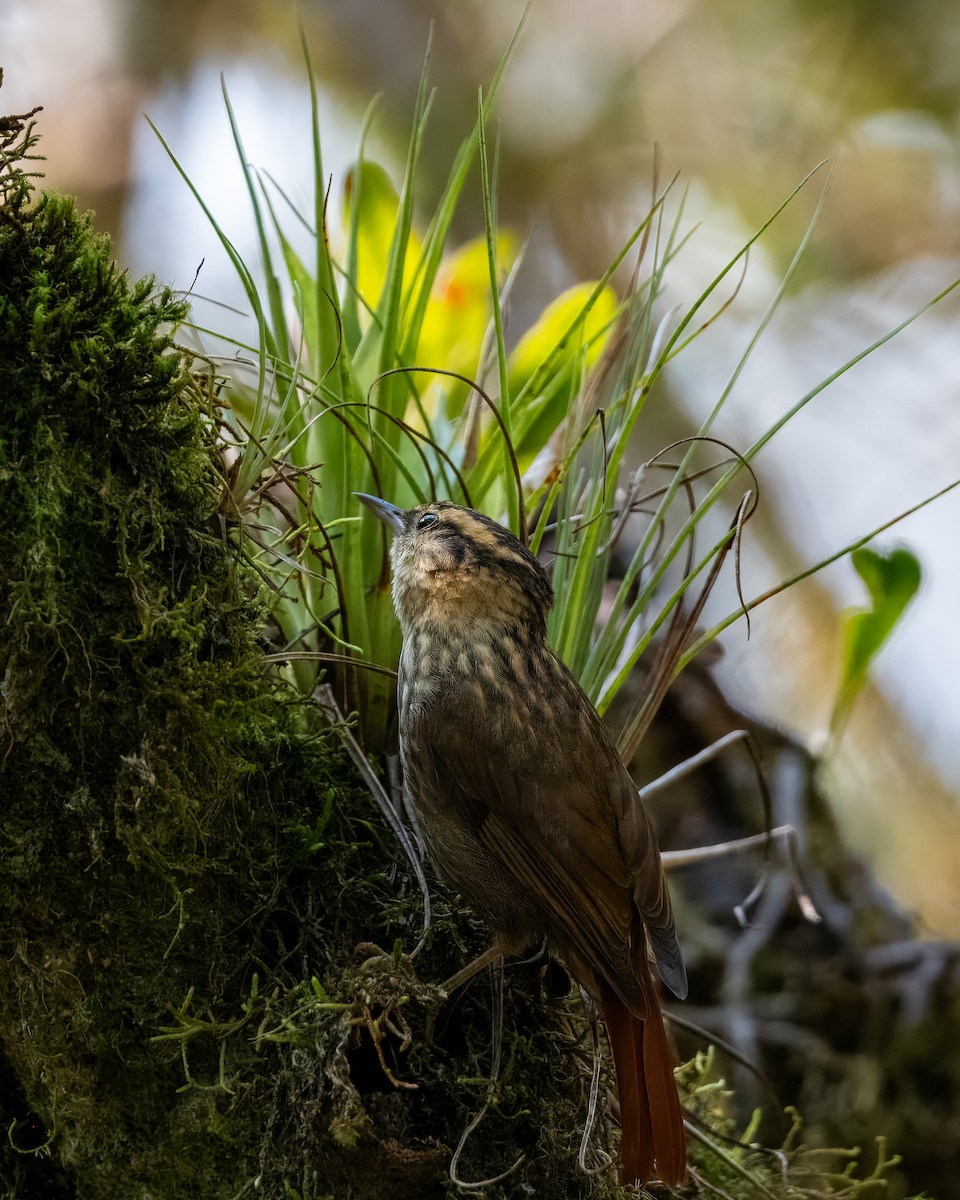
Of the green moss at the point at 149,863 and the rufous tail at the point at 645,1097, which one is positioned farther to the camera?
the rufous tail at the point at 645,1097

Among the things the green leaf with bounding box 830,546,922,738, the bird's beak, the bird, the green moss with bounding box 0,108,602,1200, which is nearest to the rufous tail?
the bird

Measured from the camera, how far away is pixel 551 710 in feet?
6.26

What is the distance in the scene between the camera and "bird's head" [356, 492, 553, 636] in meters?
2.06

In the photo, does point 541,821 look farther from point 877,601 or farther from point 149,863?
point 877,601

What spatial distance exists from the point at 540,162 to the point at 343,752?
5.12 metres

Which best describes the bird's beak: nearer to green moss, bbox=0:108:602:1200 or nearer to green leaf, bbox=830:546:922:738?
green moss, bbox=0:108:602:1200

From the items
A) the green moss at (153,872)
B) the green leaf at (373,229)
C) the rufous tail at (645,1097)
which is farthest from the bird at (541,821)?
the green leaf at (373,229)

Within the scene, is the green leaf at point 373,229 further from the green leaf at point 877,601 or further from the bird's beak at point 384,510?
the green leaf at point 877,601

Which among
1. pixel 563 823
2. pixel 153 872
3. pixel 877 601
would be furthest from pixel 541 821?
pixel 877 601

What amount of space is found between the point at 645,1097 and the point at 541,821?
1.60 feet

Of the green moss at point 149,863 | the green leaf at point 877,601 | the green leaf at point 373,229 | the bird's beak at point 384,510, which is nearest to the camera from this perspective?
the green moss at point 149,863

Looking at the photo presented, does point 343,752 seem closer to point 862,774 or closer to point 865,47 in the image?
point 862,774

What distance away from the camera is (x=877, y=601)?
3.21m

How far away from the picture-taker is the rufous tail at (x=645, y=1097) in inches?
67.1
